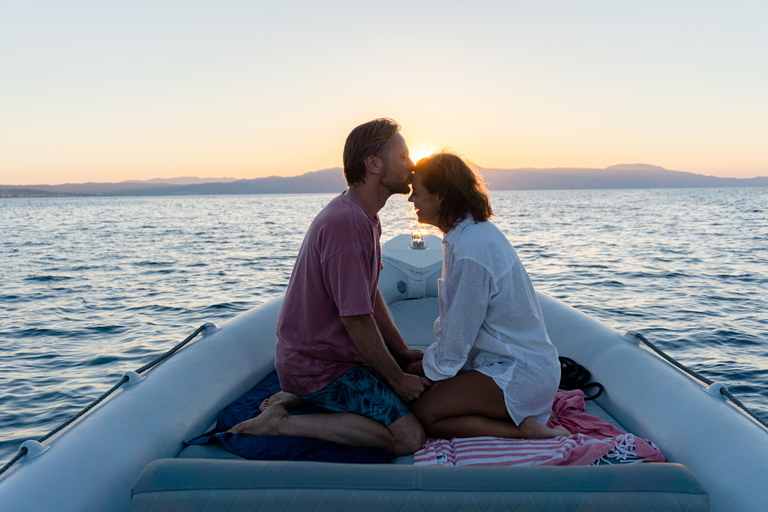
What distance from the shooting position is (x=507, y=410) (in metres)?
2.25

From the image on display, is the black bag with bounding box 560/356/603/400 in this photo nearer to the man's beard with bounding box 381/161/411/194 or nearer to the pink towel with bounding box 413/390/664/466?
the pink towel with bounding box 413/390/664/466

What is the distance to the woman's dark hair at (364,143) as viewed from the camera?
7.34ft

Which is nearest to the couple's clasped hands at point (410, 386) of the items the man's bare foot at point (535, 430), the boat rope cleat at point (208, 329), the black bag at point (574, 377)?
the man's bare foot at point (535, 430)

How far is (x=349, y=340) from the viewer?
232cm

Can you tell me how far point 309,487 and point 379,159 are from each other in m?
1.34

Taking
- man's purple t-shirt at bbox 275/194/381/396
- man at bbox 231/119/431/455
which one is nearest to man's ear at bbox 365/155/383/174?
man at bbox 231/119/431/455

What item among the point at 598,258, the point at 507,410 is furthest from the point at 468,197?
the point at 598,258

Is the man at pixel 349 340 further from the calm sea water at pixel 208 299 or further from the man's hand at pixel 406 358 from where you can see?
the calm sea water at pixel 208 299

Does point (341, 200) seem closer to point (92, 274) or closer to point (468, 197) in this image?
point (468, 197)

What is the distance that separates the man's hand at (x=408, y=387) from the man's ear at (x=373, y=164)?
948 millimetres

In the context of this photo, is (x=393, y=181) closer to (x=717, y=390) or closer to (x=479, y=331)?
(x=479, y=331)

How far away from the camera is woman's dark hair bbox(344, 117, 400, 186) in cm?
224

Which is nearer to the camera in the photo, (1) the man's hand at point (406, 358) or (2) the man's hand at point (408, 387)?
(2) the man's hand at point (408, 387)

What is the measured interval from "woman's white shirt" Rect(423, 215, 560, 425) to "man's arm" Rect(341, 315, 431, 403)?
0.16 meters
